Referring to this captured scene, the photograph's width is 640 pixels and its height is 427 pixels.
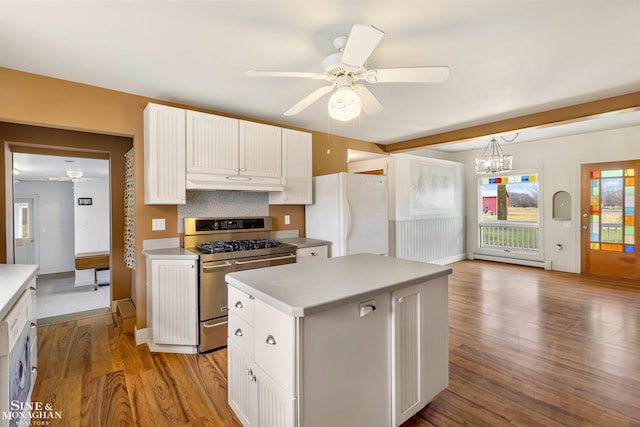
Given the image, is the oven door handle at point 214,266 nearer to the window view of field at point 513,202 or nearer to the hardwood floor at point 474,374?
the hardwood floor at point 474,374

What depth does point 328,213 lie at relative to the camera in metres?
3.71

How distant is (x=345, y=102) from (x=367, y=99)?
1.33 feet

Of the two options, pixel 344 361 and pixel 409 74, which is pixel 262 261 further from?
pixel 409 74

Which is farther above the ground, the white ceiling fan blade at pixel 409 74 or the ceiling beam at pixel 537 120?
the ceiling beam at pixel 537 120

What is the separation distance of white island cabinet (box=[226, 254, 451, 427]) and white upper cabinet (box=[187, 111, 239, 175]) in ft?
5.25

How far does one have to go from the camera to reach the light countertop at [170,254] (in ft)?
8.67

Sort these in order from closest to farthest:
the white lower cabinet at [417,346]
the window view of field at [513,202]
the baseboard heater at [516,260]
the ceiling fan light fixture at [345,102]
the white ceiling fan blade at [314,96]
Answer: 1. the white lower cabinet at [417,346]
2. the ceiling fan light fixture at [345,102]
3. the white ceiling fan blade at [314,96]
4. the baseboard heater at [516,260]
5. the window view of field at [513,202]

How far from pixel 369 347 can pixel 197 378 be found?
1531 millimetres

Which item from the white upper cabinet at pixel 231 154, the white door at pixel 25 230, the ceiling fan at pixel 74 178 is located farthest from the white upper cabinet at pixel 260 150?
the white door at pixel 25 230

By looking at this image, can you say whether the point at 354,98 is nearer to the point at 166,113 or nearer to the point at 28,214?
the point at 166,113

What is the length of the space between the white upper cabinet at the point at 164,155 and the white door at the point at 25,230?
6320 millimetres

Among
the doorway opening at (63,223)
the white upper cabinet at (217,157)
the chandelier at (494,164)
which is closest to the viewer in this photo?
the white upper cabinet at (217,157)

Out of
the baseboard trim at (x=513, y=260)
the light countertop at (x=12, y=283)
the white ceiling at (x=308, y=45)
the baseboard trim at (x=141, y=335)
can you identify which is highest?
the white ceiling at (x=308, y=45)

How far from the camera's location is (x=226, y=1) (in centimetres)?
167
